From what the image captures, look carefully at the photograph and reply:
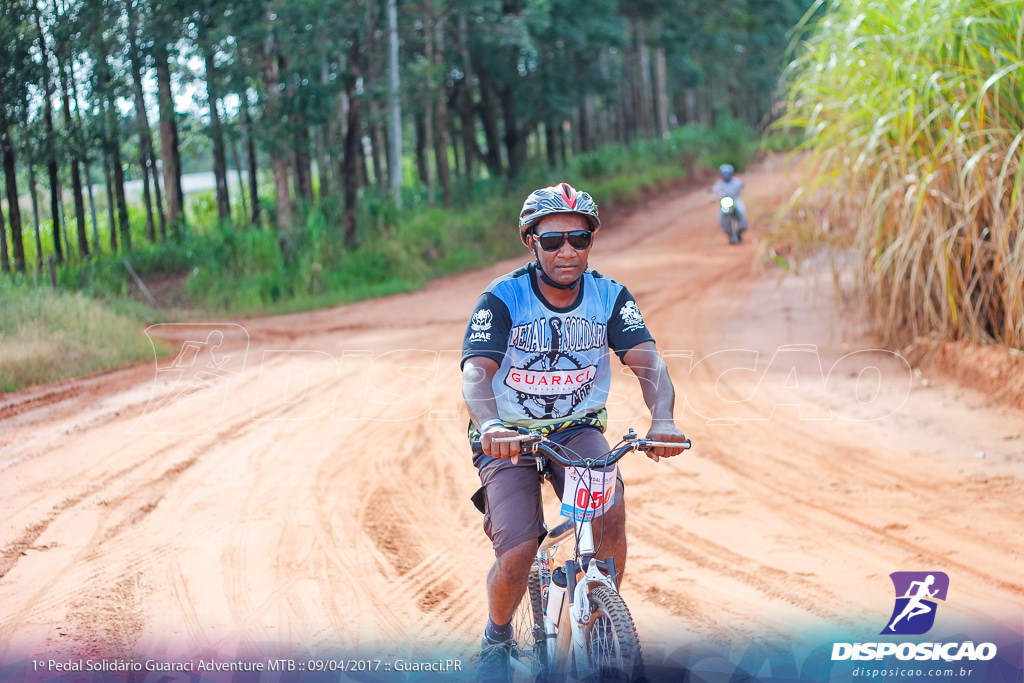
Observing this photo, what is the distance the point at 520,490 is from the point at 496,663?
0.68 meters

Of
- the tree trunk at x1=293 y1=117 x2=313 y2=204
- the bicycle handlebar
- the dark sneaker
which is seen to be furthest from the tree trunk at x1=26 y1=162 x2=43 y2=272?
the tree trunk at x1=293 y1=117 x2=313 y2=204

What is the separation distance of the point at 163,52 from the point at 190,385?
25.8 feet

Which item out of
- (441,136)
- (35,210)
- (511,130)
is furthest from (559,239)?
(511,130)

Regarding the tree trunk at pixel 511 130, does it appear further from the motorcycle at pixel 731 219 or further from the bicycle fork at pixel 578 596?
the bicycle fork at pixel 578 596

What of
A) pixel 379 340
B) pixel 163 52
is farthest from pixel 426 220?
pixel 379 340

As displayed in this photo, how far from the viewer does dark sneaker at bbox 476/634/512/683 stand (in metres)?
3.45

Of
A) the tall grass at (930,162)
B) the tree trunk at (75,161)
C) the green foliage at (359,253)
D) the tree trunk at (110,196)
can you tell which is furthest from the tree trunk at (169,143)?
the tall grass at (930,162)

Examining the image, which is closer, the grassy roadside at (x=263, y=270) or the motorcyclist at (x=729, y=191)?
the grassy roadside at (x=263, y=270)

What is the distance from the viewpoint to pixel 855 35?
9.33 meters

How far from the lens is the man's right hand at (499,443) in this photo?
119 inches

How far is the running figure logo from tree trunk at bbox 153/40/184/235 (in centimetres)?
1356

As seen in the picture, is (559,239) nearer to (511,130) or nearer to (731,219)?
(731,219)

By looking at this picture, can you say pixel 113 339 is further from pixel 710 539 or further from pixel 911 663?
pixel 911 663

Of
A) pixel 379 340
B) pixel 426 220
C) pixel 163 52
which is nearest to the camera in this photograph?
pixel 379 340
